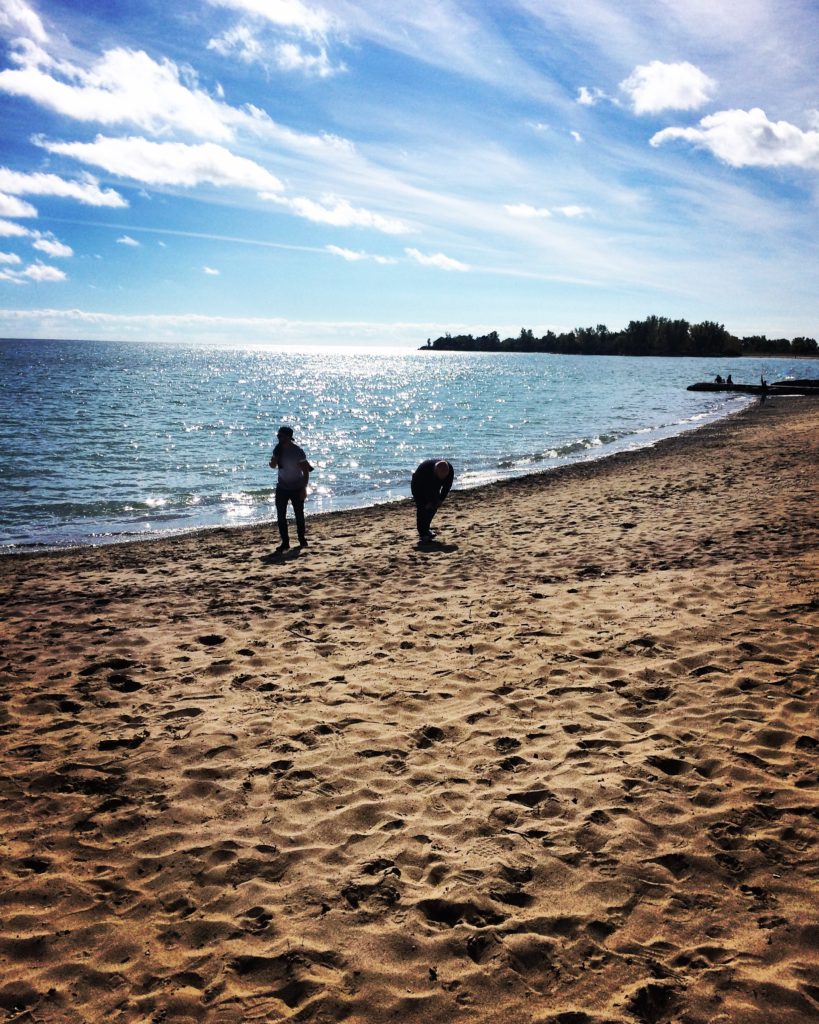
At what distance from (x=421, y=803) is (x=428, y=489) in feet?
26.4

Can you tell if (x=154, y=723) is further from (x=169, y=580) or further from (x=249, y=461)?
(x=249, y=461)

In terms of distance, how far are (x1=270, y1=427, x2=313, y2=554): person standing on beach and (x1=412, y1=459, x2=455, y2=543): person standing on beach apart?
2087mm

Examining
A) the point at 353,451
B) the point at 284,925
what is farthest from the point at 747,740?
the point at 353,451

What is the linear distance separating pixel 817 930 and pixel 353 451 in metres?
25.5

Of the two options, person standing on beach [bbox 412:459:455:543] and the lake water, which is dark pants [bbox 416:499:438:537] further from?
the lake water

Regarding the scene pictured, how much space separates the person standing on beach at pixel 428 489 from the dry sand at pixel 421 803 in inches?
131

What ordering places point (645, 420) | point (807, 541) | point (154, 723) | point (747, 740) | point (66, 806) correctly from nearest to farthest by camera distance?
point (66, 806) < point (747, 740) < point (154, 723) < point (807, 541) < point (645, 420)

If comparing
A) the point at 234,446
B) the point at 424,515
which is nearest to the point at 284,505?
the point at 424,515

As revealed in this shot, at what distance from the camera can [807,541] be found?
928 cm

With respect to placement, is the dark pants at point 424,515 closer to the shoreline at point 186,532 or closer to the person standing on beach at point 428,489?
the person standing on beach at point 428,489

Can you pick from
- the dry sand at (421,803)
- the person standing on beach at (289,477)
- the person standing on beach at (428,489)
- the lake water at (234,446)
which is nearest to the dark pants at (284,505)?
the person standing on beach at (289,477)

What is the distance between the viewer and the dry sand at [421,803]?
9.44 feet

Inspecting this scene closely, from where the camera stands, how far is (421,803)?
4086 mm

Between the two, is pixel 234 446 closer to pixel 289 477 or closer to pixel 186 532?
pixel 186 532
